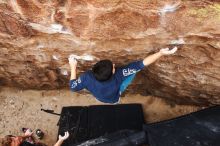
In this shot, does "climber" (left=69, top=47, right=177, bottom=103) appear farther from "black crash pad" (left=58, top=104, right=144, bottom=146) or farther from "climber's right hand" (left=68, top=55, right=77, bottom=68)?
"black crash pad" (left=58, top=104, right=144, bottom=146)

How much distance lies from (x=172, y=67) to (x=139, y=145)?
79cm

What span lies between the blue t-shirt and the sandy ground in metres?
1.21

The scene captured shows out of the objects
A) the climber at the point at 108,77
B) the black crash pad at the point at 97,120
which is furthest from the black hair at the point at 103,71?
the black crash pad at the point at 97,120

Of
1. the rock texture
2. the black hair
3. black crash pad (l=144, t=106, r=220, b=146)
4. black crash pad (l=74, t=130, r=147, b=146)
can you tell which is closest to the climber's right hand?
the rock texture

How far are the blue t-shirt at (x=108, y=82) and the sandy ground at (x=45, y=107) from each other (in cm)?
121

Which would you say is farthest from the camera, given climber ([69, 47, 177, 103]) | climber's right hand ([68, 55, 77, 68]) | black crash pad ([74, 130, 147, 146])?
climber's right hand ([68, 55, 77, 68])

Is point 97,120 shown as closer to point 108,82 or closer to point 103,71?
point 108,82

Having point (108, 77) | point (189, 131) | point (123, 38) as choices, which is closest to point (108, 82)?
point (108, 77)

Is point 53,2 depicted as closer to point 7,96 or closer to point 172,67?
point 172,67

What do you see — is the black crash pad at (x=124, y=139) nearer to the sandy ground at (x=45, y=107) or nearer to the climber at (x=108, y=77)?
the climber at (x=108, y=77)

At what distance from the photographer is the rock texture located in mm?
3182

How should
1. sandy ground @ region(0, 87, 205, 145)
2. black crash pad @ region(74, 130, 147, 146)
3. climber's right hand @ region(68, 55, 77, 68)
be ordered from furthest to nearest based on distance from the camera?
sandy ground @ region(0, 87, 205, 145)
climber's right hand @ region(68, 55, 77, 68)
black crash pad @ region(74, 130, 147, 146)

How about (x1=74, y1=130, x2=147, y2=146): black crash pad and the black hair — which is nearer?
the black hair

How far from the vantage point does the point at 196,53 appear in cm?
357
